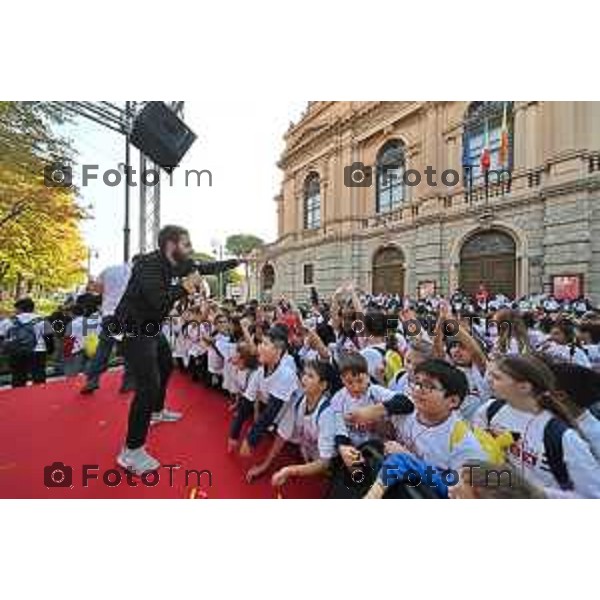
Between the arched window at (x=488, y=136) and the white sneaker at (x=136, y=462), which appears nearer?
the white sneaker at (x=136, y=462)

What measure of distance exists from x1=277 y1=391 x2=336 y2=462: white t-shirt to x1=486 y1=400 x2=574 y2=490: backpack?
536mm

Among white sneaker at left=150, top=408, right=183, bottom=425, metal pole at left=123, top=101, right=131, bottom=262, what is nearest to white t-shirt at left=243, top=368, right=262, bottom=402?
white sneaker at left=150, top=408, right=183, bottom=425

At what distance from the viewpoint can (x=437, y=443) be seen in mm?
1216

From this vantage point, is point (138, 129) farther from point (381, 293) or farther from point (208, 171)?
point (381, 293)

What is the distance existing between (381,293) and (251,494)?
872mm

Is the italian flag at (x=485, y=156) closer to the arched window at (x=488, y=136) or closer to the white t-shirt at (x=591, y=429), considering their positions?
the arched window at (x=488, y=136)

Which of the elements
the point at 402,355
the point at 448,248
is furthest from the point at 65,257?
the point at 448,248

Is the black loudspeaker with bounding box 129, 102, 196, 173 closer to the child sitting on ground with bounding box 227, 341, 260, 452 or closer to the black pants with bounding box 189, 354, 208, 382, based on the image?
the child sitting on ground with bounding box 227, 341, 260, 452

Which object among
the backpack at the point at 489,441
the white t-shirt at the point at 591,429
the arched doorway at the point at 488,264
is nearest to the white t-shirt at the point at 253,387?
the backpack at the point at 489,441

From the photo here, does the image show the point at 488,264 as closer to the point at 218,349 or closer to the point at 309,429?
the point at 309,429

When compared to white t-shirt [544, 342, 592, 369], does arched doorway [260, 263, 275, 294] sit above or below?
above

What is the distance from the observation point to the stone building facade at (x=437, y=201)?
164 centimetres

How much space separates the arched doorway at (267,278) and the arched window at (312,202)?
23cm

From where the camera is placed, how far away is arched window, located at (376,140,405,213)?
165 cm
